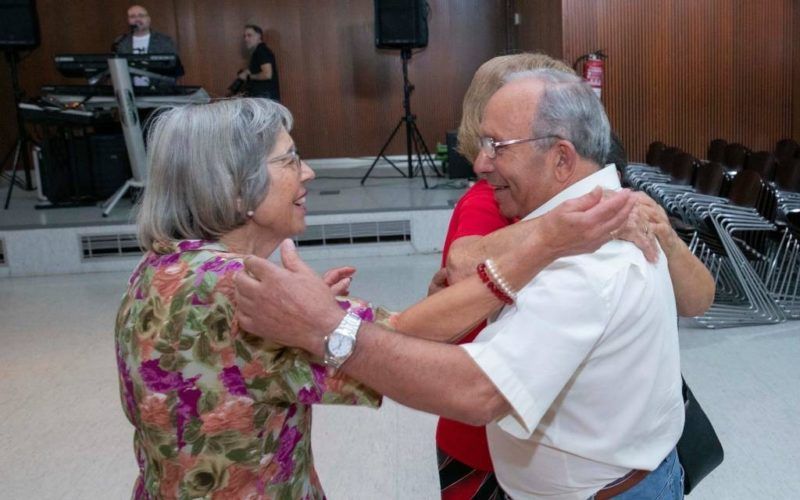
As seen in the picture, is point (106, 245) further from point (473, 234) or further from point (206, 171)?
point (206, 171)

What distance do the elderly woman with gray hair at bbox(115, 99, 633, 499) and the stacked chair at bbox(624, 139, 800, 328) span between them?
3.12 meters

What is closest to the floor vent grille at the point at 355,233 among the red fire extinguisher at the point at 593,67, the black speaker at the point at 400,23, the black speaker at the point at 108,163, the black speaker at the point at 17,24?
the red fire extinguisher at the point at 593,67

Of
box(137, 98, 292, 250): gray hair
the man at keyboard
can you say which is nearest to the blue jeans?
box(137, 98, 292, 250): gray hair

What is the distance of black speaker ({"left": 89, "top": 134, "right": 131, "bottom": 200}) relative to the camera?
8.02m

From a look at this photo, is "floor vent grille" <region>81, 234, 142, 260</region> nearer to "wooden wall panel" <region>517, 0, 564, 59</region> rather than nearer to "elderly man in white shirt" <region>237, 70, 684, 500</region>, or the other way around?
"wooden wall panel" <region>517, 0, 564, 59</region>

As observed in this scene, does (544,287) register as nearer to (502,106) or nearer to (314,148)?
(502,106)

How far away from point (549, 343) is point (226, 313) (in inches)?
18.5

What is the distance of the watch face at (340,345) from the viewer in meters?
1.13

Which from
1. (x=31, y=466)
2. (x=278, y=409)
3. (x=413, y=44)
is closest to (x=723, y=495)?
(x=278, y=409)

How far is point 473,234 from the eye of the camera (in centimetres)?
168

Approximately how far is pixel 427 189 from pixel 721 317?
12.4 ft

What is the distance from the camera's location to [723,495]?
9.02ft

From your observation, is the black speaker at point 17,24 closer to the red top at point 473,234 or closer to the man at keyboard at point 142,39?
the man at keyboard at point 142,39

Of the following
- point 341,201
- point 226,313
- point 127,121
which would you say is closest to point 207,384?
point 226,313
